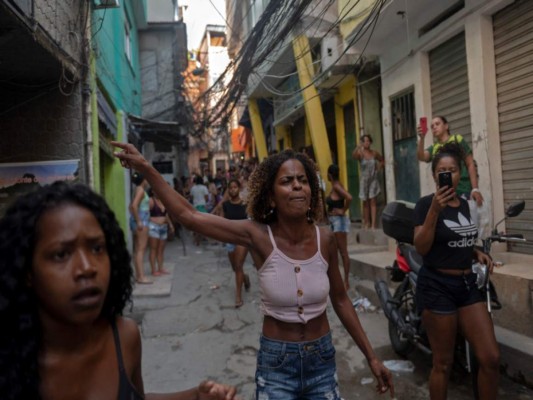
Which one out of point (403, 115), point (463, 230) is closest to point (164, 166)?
point (403, 115)

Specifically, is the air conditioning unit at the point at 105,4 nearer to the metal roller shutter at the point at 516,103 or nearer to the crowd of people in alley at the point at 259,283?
the crowd of people in alley at the point at 259,283

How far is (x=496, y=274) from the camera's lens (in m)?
4.58

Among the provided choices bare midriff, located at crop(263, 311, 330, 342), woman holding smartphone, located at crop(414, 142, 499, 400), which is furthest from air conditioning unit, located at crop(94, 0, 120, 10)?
bare midriff, located at crop(263, 311, 330, 342)

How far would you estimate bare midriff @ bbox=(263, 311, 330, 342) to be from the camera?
2168 millimetres

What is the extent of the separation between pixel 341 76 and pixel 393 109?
2496 mm

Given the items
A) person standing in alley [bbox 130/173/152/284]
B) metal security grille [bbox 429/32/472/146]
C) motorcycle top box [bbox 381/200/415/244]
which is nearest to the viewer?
motorcycle top box [bbox 381/200/415/244]

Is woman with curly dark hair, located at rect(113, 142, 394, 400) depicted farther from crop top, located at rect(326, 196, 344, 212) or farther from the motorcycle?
crop top, located at rect(326, 196, 344, 212)

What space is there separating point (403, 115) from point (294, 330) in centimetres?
701

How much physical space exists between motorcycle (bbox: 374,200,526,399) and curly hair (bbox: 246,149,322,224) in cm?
164

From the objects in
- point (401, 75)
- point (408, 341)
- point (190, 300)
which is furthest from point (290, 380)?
point (401, 75)

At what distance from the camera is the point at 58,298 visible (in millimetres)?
1190

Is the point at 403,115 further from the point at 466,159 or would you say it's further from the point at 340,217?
the point at 466,159

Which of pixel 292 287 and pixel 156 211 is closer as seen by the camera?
pixel 292 287

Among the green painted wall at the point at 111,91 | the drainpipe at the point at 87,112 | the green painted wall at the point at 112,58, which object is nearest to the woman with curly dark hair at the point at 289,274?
the drainpipe at the point at 87,112
